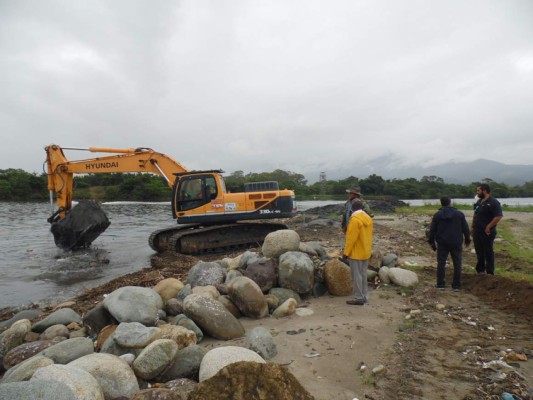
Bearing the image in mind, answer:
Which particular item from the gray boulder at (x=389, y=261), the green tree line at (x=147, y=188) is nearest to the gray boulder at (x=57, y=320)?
the gray boulder at (x=389, y=261)

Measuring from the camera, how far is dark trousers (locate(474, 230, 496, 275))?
6594 millimetres

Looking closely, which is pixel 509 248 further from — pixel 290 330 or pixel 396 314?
pixel 290 330

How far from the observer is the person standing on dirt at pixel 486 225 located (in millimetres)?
6516

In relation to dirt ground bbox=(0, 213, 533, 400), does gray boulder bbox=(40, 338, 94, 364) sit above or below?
above

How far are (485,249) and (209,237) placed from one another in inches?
315

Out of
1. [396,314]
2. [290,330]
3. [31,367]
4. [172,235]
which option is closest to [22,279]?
[172,235]

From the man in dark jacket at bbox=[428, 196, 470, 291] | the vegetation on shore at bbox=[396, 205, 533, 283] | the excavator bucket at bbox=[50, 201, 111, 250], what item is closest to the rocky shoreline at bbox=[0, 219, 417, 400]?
the man in dark jacket at bbox=[428, 196, 470, 291]

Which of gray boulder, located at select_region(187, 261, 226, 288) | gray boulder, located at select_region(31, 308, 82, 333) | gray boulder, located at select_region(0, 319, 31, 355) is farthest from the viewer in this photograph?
gray boulder, located at select_region(187, 261, 226, 288)

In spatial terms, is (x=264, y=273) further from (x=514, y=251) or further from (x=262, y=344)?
(x=514, y=251)

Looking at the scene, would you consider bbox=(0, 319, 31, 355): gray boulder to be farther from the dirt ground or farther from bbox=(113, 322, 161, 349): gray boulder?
bbox=(113, 322, 161, 349): gray boulder

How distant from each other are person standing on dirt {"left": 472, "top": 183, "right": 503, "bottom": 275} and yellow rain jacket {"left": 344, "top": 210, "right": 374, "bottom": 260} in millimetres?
2861

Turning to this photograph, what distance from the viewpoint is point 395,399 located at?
290 cm

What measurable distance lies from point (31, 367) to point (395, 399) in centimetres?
342

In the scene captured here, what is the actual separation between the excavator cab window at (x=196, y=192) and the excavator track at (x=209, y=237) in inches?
34.1
